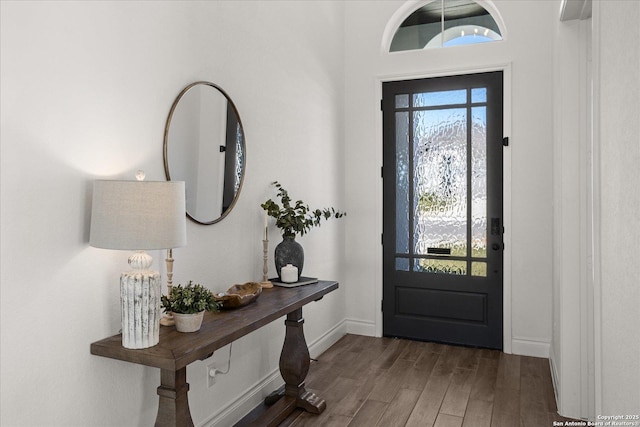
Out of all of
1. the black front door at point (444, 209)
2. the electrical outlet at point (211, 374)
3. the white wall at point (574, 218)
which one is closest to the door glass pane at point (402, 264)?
the black front door at point (444, 209)

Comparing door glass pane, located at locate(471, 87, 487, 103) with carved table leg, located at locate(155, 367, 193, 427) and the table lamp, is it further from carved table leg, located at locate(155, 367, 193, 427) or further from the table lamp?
carved table leg, located at locate(155, 367, 193, 427)

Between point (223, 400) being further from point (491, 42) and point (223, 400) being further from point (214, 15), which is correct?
point (491, 42)

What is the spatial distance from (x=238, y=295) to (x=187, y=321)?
1.32 feet

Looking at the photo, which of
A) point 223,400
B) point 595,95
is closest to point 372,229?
point 223,400

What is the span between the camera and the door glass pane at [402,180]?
4.09 metres

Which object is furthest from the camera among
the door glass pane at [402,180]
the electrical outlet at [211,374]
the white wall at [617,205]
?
the door glass pane at [402,180]

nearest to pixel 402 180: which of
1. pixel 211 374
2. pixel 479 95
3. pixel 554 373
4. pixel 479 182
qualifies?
pixel 479 182

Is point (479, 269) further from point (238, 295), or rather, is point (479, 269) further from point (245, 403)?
point (238, 295)

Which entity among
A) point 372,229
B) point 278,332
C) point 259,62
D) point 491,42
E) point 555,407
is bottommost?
point 555,407

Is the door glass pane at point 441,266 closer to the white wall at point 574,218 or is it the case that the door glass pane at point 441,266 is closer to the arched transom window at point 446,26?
the white wall at point 574,218

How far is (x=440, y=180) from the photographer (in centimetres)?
396

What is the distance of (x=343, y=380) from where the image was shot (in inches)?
125

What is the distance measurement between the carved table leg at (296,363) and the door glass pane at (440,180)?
1.68 meters

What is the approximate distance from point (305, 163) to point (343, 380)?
156cm
